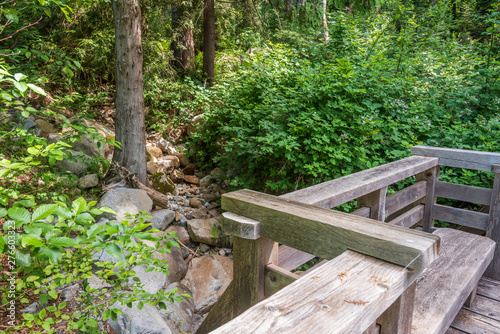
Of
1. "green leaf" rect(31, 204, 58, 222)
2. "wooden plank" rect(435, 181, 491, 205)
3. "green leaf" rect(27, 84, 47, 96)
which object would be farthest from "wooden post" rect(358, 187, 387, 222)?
"green leaf" rect(27, 84, 47, 96)

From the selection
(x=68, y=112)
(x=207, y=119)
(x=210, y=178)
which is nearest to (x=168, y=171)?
(x=210, y=178)

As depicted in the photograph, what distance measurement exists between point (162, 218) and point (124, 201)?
60cm

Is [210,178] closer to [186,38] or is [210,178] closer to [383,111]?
[383,111]

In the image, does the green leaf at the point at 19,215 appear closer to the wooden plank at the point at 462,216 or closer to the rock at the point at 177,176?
the wooden plank at the point at 462,216

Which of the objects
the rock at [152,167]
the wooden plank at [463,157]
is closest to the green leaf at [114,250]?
the wooden plank at [463,157]

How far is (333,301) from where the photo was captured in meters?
0.88

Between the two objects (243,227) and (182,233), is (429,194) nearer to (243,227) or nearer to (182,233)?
(243,227)

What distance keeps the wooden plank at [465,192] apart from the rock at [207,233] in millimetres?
2984

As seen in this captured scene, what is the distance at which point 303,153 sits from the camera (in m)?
4.38

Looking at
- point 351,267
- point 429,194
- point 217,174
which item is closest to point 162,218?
point 217,174

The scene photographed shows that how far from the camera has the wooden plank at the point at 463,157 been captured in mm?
2604

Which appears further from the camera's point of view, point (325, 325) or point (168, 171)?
point (168, 171)

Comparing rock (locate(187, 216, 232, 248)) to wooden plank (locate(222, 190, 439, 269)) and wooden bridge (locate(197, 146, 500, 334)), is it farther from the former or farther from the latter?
wooden plank (locate(222, 190, 439, 269))

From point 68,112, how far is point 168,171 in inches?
88.0
